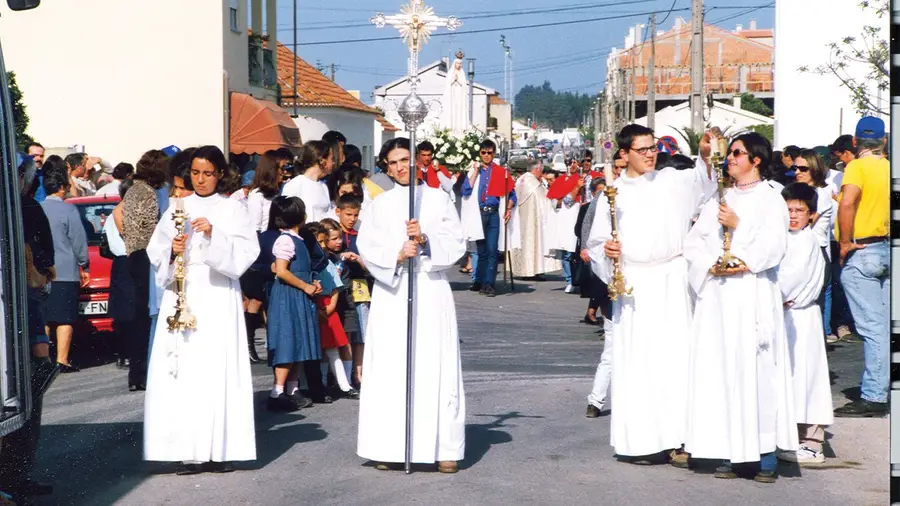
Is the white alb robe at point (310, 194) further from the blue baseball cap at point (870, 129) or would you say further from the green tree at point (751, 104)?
the green tree at point (751, 104)

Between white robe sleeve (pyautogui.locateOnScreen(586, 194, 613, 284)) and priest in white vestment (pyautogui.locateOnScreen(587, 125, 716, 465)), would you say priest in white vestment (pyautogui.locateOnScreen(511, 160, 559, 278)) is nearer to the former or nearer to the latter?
Result: white robe sleeve (pyautogui.locateOnScreen(586, 194, 613, 284))

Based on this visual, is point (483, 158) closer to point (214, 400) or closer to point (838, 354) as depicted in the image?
point (838, 354)

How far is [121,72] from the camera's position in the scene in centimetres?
2920

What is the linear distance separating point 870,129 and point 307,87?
38667mm

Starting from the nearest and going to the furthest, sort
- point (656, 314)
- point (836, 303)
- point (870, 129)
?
point (656, 314), point (870, 129), point (836, 303)

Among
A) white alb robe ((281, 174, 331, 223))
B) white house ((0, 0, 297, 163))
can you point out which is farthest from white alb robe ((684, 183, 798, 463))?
white house ((0, 0, 297, 163))

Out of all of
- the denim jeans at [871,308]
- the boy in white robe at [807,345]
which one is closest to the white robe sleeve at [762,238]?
the boy in white robe at [807,345]

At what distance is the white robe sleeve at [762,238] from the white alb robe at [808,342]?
64 cm

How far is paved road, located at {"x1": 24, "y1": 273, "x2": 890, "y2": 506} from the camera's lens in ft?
25.3

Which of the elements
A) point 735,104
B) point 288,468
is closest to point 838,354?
point 288,468

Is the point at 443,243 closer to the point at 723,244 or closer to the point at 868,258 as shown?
the point at 723,244

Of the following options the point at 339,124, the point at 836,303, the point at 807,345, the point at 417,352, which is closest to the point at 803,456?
the point at 807,345

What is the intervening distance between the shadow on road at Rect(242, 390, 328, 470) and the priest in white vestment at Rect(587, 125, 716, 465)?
221cm

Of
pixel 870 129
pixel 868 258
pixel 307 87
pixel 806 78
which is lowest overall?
pixel 868 258
